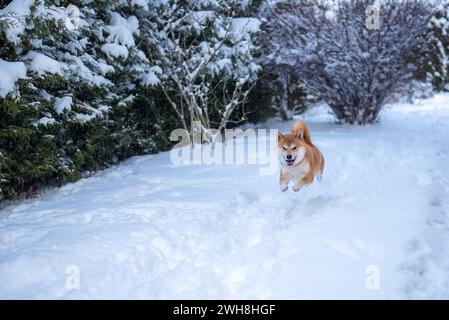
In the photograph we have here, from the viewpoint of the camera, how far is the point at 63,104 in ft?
21.7

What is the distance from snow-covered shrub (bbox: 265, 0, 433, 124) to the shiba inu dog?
8198 mm

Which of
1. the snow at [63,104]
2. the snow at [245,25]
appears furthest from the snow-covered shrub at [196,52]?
the snow at [63,104]

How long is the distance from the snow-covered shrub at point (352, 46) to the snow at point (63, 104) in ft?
25.0

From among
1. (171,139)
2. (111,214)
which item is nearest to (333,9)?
(171,139)

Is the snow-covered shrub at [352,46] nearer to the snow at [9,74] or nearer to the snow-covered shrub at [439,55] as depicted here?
the snow-covered shrub at [439,55]

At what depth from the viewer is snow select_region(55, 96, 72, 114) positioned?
6590 millimetres

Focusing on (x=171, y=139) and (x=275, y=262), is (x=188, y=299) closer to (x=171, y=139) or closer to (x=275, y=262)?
(x=275, y=262)

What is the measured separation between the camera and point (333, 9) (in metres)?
12.7

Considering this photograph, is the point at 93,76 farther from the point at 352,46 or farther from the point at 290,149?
the point at 352,46

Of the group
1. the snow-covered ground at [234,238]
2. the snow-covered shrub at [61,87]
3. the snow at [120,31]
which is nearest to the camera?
the snow-covered ground at [234,238]

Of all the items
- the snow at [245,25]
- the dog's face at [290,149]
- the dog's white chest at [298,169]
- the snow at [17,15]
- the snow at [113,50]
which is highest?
the snow at [245,25]

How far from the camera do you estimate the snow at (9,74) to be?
5336mm

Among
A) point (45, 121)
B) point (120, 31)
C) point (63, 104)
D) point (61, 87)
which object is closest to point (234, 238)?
point (45, 121)

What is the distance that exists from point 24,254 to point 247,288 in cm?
199
